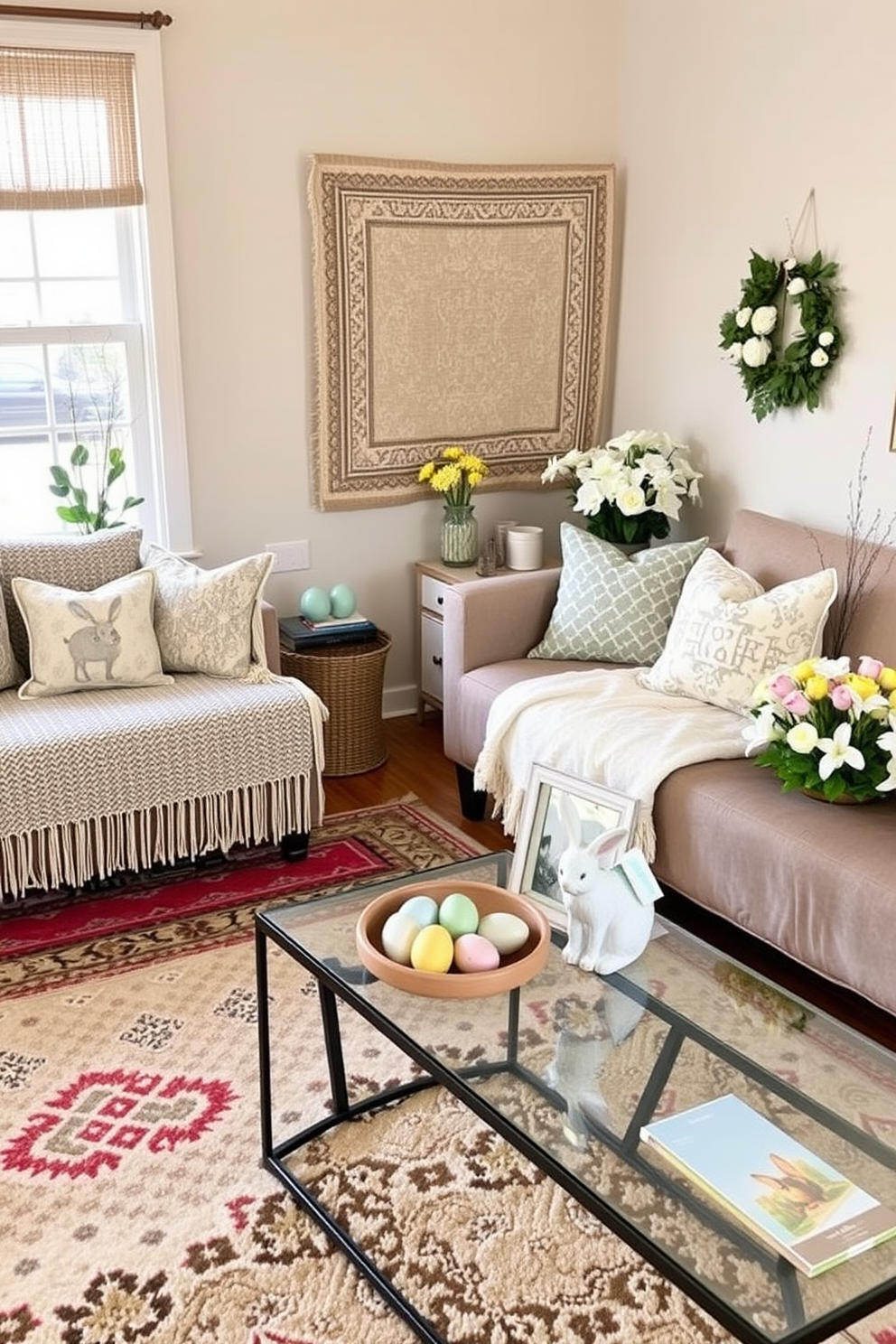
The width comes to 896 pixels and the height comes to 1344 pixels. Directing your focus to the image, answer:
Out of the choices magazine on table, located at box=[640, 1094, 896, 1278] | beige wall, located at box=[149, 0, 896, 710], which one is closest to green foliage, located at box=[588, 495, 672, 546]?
→ beige wall, located at box=[149, 0, 896, 710]

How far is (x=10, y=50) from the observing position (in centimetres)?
344

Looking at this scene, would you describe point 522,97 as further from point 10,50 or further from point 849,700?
point 849,700

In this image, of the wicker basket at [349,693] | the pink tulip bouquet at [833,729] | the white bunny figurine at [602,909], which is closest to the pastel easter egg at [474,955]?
the white bunny figurine at [602,909]

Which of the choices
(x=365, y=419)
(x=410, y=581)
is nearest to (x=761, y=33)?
(x=365, y=419)

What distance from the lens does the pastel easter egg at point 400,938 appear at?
2102 millimetres

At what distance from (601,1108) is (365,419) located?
2.72 metres

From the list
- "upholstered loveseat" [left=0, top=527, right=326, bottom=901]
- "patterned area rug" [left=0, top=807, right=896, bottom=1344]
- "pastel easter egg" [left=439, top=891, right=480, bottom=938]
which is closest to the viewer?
"patterned area rug" [left=0, top=807, right=896, bottom=1344]

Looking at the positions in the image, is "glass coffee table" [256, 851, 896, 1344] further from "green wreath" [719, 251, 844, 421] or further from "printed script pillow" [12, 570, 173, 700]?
"green wreath" [719, 251, 844, 421]

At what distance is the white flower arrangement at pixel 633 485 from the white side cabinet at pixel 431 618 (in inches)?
17.8

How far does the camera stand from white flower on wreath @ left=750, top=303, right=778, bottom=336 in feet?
12.2

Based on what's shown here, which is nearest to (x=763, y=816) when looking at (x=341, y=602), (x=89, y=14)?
(x=341, y=602)

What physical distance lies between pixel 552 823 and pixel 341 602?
1705mm

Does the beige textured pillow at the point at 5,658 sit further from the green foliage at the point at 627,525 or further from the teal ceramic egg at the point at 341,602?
the green foliage at the point at 627,525

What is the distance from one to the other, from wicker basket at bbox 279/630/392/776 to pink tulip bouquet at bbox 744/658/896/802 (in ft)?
4.78
